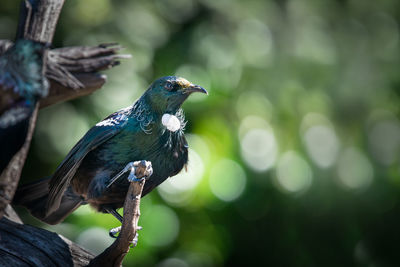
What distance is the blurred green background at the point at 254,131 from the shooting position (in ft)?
16.9

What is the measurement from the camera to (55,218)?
11.9ft

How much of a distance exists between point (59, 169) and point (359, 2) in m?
3.88

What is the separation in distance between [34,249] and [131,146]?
0.91m

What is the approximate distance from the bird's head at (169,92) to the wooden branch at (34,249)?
3.55ft

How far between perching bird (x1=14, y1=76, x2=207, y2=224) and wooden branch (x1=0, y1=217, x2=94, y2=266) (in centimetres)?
41

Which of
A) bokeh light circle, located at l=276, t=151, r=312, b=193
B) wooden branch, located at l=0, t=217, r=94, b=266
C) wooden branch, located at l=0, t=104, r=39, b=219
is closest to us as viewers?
wooden branch, located at l=0, t=104, r=39, b=219

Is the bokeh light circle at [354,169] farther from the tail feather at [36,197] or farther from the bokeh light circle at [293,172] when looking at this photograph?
the tail feather at [36,197]

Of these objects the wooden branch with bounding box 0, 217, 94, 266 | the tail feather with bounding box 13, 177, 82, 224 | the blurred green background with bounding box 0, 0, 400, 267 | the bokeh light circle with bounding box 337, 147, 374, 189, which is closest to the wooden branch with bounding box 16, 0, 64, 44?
the tail feather with bounding box 13, 177, 82, 224

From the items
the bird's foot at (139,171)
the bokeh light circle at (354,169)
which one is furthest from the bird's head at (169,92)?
the bokeh light circle at (354,169)

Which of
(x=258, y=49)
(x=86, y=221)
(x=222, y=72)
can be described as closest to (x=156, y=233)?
(x=86, y=221)

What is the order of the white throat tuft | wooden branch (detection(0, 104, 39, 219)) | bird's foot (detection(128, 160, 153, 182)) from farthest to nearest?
the white throat tuft
bird's foot (detection(128, 160, 153, 182))
wooden branch (detection(0, 104, 39, 219))

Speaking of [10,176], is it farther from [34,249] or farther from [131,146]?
[34,249]

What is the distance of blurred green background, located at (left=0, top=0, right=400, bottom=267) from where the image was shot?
16.9 feet

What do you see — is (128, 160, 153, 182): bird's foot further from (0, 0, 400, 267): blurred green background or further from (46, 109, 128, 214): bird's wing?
(0, 0, 400, 267): blurred green background
